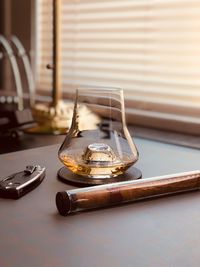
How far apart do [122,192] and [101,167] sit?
0.11 metres

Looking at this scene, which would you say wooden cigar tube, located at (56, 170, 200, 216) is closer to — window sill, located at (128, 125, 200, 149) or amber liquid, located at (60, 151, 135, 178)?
amber liquid, located at (60, 151, 135, 178)

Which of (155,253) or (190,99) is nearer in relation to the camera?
(155,253)

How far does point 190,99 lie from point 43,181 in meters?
0.63

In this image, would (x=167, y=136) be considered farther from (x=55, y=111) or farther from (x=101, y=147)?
(x=101, y=147)

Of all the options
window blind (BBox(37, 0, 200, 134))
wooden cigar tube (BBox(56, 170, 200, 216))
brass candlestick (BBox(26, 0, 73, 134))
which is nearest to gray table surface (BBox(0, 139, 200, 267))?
wooden cigar tube (BBox(56, 170, 200, 216))

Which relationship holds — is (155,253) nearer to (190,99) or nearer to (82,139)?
(82,139)

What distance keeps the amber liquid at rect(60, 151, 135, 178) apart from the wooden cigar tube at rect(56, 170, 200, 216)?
0.07m

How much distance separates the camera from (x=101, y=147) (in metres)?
0.75

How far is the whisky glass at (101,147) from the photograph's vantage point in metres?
0.71

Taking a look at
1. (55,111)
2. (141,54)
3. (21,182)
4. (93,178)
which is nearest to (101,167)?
(93,178)

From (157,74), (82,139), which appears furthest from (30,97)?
(82,139)

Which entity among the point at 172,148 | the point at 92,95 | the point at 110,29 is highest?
the point at 110,29

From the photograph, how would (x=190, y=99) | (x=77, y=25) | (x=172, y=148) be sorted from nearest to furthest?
(x=172, y=148), (x=190, y=99), (x=77, y=25)

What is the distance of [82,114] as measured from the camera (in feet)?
3.30
